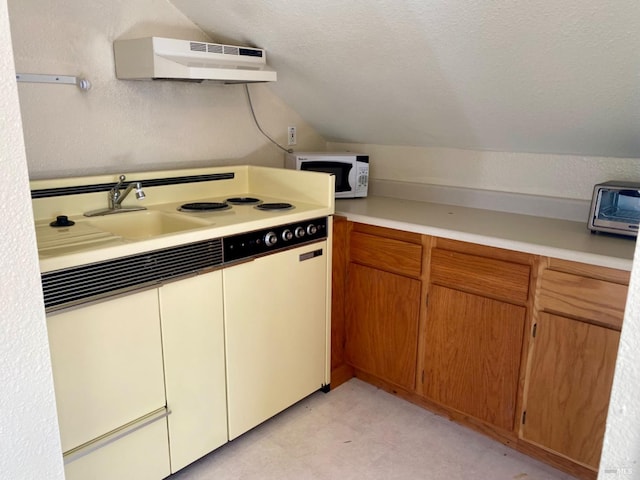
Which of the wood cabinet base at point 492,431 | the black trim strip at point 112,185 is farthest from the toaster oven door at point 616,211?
the black trim strip at point 112,185

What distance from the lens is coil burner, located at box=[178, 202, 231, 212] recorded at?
7.08 feet

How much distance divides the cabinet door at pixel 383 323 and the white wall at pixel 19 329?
1.54 m

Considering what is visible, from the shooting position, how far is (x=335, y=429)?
2.22m

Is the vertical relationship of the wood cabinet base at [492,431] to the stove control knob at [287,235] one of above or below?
below

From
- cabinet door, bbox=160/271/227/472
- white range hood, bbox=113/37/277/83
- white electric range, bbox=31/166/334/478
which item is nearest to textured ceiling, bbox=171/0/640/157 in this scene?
white range hood, bbox=113/37/277/83

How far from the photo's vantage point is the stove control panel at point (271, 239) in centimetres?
188

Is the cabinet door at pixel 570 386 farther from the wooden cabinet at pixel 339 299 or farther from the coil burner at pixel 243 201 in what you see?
the coil burner at pixel 243 201

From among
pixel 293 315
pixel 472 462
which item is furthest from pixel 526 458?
pixel 293 315

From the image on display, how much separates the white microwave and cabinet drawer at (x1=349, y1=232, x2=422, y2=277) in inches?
17.8

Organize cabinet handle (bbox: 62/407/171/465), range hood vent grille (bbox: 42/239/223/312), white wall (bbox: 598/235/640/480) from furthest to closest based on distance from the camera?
1. cabinet handle (bbox: 62/407/171/465)
2. range hood vent grille (bbox: 42/239/223/312)
3. white wall (bbox: 598/235/640/480)

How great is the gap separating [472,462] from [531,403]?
0.35m

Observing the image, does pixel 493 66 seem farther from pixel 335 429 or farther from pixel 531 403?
pixel 335 429

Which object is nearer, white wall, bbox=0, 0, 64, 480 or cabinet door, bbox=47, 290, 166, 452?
white wall, bbox=0, 0, 64, 480

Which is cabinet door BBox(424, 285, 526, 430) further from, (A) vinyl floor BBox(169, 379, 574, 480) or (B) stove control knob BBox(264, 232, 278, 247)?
(B) stove control knob BBox(264, 232, 278, 247)
